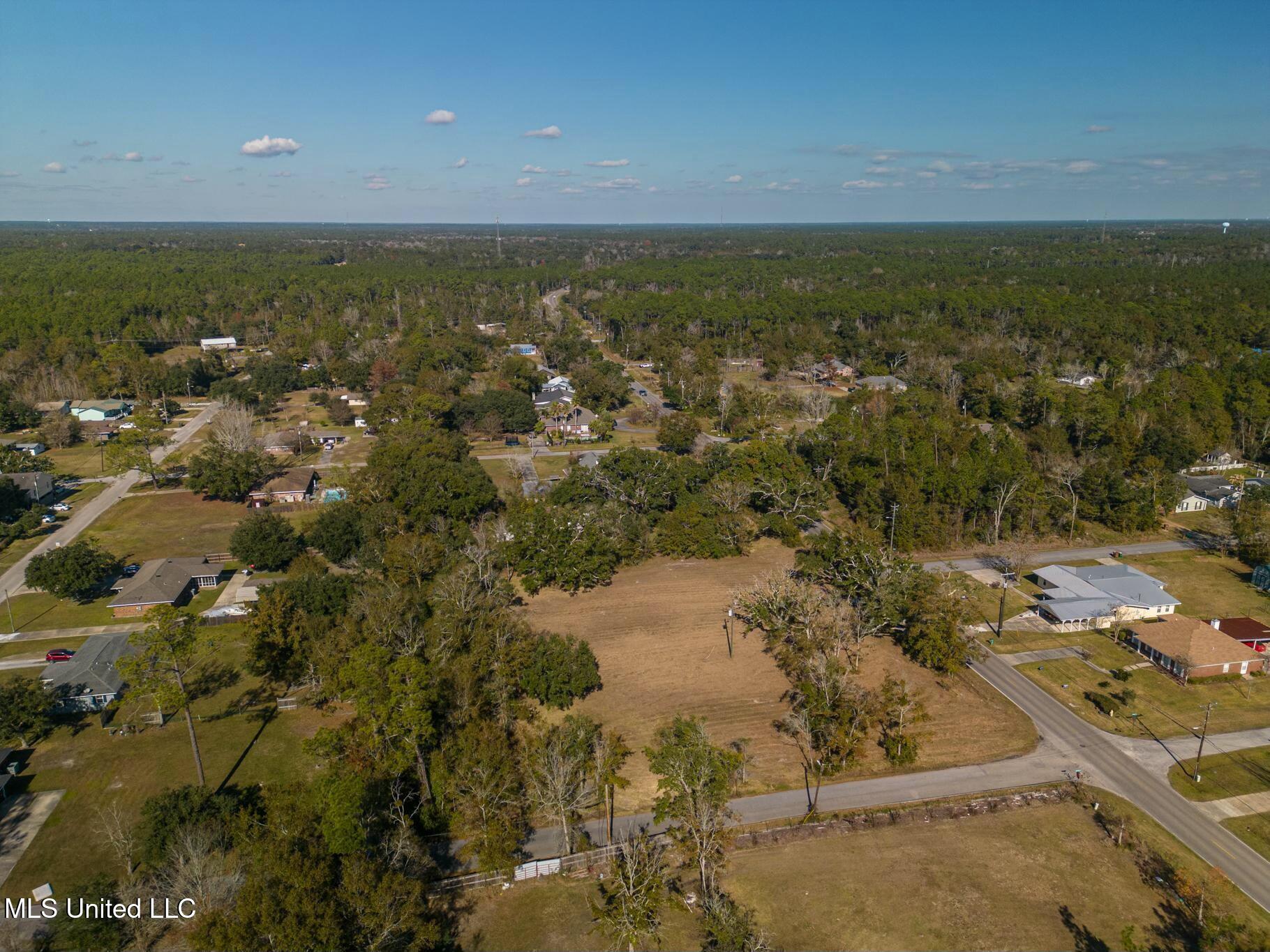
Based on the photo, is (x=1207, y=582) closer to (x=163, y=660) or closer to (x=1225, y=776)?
(x=1225, y=776)

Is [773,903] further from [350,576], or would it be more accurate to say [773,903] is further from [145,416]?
[145,416]

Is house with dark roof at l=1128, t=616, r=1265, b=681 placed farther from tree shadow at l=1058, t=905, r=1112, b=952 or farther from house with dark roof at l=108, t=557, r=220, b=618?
house with dark roof at l=108, t=557, r=220, b=618

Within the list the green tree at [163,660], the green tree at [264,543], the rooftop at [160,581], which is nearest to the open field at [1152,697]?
the green tree at [163,660]

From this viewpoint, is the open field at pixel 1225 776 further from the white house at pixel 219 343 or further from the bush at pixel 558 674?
the white house at pixel 219 343

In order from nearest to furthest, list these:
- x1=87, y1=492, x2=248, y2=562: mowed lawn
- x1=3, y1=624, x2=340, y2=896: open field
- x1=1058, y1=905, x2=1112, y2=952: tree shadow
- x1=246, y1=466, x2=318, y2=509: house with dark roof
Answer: x1=1058, y1=905, x2=1112, y2=952: tree shadow < x1=3, y1=624, x2=340, y2=896: open field < x1=87, y1=492, x2=248, y2=562: mowed lawn < x1=246, y1=466, x2=318, y2=509: house with dark roof

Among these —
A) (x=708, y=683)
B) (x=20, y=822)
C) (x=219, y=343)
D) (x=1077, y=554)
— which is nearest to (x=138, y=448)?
(x=20, y=822)

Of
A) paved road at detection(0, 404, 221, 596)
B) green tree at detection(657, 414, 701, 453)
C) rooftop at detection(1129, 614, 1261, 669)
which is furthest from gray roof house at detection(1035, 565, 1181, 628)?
paved road at detection(0, 404, 221, 596)
